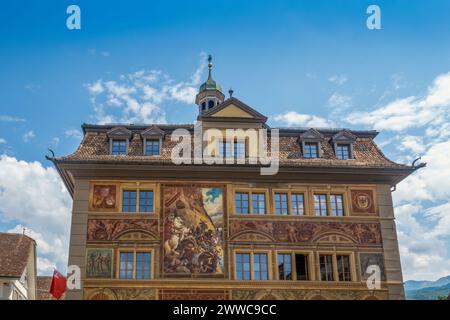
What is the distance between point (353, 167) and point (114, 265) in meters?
11.6

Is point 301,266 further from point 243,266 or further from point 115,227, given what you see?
point 115,227

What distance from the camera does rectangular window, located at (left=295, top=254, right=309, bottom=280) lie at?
81.2 feet

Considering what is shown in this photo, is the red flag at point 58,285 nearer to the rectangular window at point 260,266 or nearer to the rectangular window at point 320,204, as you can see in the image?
the rectangular window at point 260,266

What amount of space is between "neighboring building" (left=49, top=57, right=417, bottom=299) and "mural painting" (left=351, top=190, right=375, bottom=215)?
48 millimetres

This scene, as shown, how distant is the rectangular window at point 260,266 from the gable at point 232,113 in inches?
268

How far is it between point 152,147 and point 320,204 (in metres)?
8.30

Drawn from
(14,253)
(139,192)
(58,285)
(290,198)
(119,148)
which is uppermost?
(119,148)

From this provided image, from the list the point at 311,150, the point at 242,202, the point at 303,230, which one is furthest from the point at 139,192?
the point at 311,150

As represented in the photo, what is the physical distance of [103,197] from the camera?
2522 centimetres

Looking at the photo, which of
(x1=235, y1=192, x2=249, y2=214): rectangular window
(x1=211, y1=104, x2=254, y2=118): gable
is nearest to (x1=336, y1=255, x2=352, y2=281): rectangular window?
(x1=235, y1=192, x2=249, y2=214): rectangular window

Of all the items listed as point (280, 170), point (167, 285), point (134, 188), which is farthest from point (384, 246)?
point (134, 188)

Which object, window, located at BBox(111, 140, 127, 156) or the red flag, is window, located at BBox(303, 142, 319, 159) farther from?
the red flag

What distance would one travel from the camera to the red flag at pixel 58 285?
24.6 meters

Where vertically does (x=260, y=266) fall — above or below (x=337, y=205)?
below
